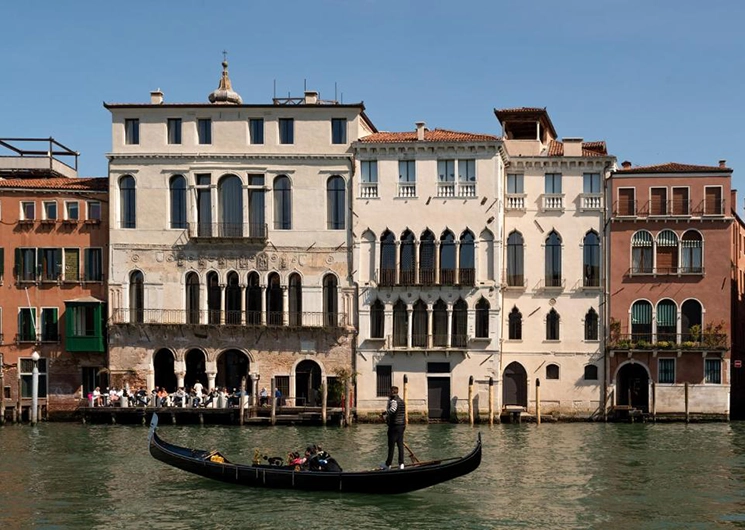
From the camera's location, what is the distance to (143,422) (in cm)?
4072

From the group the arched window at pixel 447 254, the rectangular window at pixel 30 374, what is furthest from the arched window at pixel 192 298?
the arched window at pixel 447 254

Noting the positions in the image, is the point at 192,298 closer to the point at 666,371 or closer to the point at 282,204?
the point at 282,204

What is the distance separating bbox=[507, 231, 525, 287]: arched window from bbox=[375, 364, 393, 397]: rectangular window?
200 inches

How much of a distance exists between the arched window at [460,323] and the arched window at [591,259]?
168 inches

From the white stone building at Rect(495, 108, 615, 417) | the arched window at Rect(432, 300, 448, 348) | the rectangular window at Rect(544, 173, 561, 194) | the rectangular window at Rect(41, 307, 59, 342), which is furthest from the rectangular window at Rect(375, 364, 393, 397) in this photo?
the rectangular window at Rect(41, 307, 59, 342)

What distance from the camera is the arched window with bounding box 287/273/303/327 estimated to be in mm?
42625

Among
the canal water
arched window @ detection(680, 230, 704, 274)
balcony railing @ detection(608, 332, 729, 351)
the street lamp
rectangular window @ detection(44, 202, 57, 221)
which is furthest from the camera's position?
rectangular window @ detection(44, 202, 57, 221)

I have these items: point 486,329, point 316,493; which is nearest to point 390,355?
point 486,329

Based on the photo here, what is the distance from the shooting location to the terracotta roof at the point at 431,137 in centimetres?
4172

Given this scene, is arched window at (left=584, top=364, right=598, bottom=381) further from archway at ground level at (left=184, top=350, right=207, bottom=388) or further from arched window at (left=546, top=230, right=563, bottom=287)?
archway at ground level at (left=184, top=350, right=207, bottom=388)

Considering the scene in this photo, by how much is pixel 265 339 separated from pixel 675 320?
13.8m

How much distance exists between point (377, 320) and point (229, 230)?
5901 mm

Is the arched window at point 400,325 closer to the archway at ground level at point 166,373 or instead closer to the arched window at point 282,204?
the arched window at point 282,204

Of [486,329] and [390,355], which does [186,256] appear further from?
[486,329]
